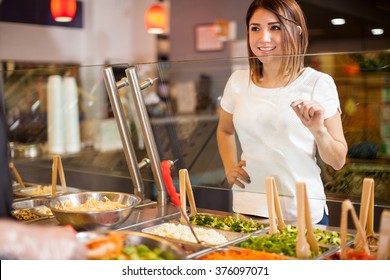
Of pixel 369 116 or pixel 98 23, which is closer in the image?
pixel 369 116

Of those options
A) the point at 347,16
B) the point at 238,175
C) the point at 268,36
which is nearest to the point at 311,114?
the point at 238,175

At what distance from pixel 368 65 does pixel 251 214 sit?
0.81 m

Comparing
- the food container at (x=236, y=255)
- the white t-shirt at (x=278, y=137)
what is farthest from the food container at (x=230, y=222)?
the food container at (x=236, y=255)

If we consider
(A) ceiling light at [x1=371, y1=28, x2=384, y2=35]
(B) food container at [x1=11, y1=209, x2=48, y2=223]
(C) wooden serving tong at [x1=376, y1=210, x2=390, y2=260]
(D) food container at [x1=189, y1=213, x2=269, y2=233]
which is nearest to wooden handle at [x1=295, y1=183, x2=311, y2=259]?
(C) wooden serving tong at [x1=376, y1=210, x2=390, y2=260]

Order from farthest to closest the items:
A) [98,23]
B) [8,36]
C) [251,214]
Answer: [98,23], [8,36], [251,214]

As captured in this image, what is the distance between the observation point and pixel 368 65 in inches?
80.4

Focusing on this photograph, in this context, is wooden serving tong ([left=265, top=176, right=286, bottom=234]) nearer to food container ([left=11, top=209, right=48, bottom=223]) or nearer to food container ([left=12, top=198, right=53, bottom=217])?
food container ([left=11, top=209, right=48, bottom=223])

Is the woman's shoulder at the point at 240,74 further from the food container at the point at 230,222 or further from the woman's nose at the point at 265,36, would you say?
the food container at the point at 230,222

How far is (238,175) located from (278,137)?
0.89 ft

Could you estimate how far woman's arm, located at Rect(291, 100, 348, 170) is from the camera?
2.01 meters

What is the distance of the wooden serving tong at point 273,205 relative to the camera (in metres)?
1.88
